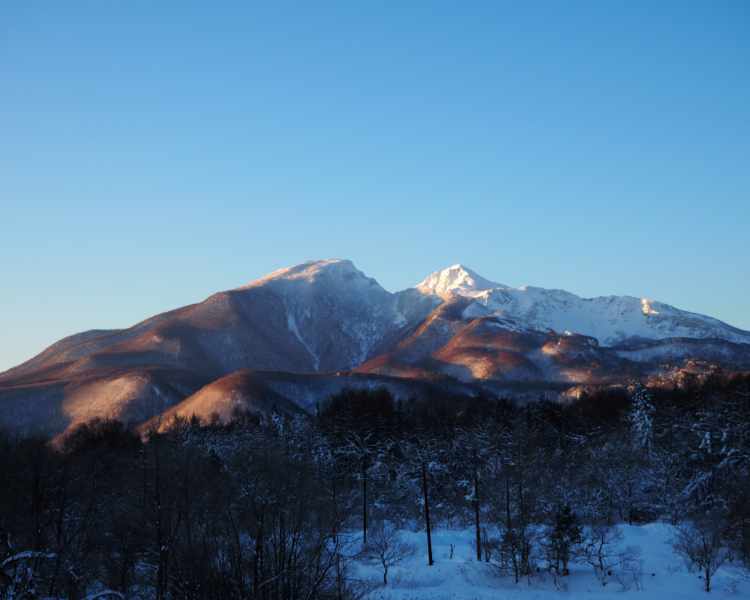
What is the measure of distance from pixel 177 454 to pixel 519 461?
972 inches

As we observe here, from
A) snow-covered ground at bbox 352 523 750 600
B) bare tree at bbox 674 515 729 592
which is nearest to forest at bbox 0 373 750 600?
bare tree at bbox 674 515 729 592

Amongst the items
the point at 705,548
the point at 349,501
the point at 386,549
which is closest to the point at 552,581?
the point at 705,548

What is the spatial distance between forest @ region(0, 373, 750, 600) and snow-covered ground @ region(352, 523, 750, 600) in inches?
35.9

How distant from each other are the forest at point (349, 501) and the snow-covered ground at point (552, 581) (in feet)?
2.99

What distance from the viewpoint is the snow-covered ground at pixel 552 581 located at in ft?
162

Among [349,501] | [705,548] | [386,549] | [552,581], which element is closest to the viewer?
[705,548]

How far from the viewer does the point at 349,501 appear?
7362 cm

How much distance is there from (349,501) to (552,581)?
24479mm

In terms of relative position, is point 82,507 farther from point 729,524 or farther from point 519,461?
point 729,524

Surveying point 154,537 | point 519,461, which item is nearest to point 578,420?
point 519,461

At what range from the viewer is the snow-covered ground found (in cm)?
4925

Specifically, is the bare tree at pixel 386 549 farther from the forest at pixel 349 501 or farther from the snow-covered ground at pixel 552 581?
the snow-covered ground at pixel 552 581

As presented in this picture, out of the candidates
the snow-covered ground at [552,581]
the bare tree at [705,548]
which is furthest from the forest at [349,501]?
the snow-covered ground at [552,581]

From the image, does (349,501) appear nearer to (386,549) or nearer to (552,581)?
(386,549)
